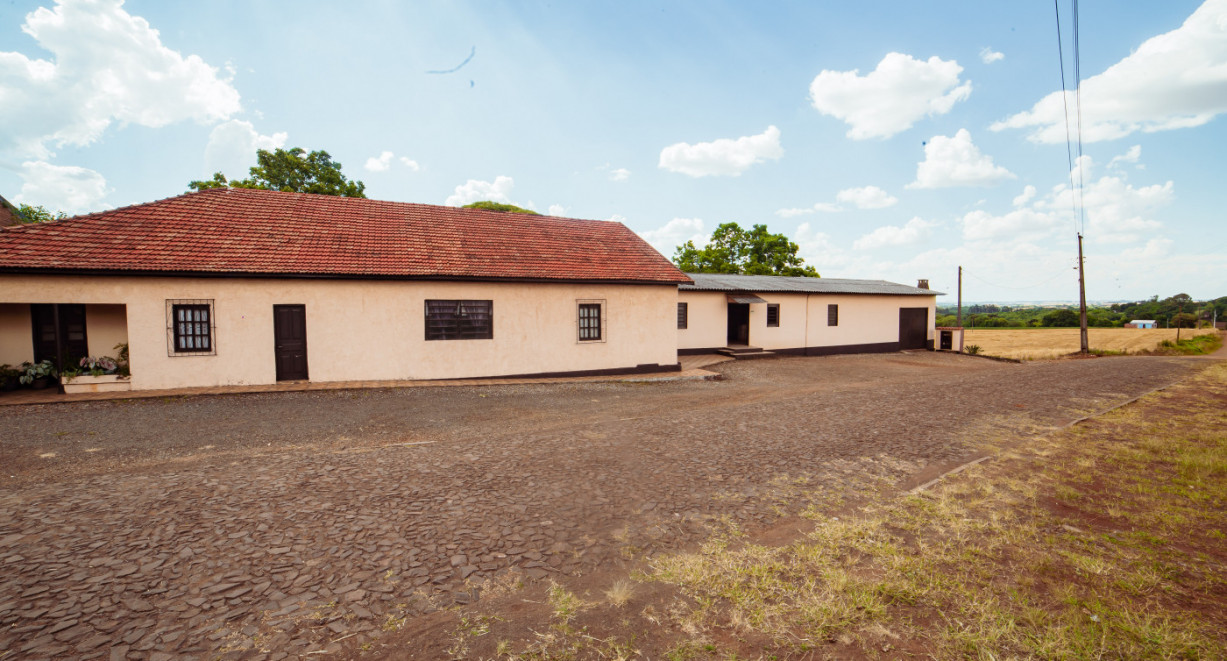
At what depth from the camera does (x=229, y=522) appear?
4484mm

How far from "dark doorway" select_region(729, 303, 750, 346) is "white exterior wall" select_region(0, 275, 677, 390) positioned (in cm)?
689

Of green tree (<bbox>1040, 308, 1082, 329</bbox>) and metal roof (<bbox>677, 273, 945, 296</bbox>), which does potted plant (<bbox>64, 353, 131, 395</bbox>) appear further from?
green tree (<bbox>1040, 308, 1082, 329</bbox>)

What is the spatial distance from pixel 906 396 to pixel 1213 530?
7582 mm

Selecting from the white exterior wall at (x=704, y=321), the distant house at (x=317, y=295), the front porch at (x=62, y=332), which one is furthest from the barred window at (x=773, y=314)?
the front porch at (x=62, y=332)

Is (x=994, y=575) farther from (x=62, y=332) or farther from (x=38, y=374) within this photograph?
(x=62, y=332)

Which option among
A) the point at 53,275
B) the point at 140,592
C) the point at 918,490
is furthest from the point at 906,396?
the point at 53,275

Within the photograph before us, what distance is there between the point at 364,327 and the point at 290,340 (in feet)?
5.79

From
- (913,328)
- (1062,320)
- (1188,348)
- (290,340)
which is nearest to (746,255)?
(913,328)

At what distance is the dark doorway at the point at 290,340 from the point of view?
40.1ft

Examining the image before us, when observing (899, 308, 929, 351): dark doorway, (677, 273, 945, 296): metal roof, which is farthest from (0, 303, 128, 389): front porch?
(899, 308, 929, 351): dark doorway

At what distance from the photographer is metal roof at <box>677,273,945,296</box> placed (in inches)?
839

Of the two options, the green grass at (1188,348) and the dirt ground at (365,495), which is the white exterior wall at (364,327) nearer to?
the dirt ground at (365,495)

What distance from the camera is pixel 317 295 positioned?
40.7ft

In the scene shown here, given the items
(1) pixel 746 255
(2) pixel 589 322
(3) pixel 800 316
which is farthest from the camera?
(1) pixel 746 255
